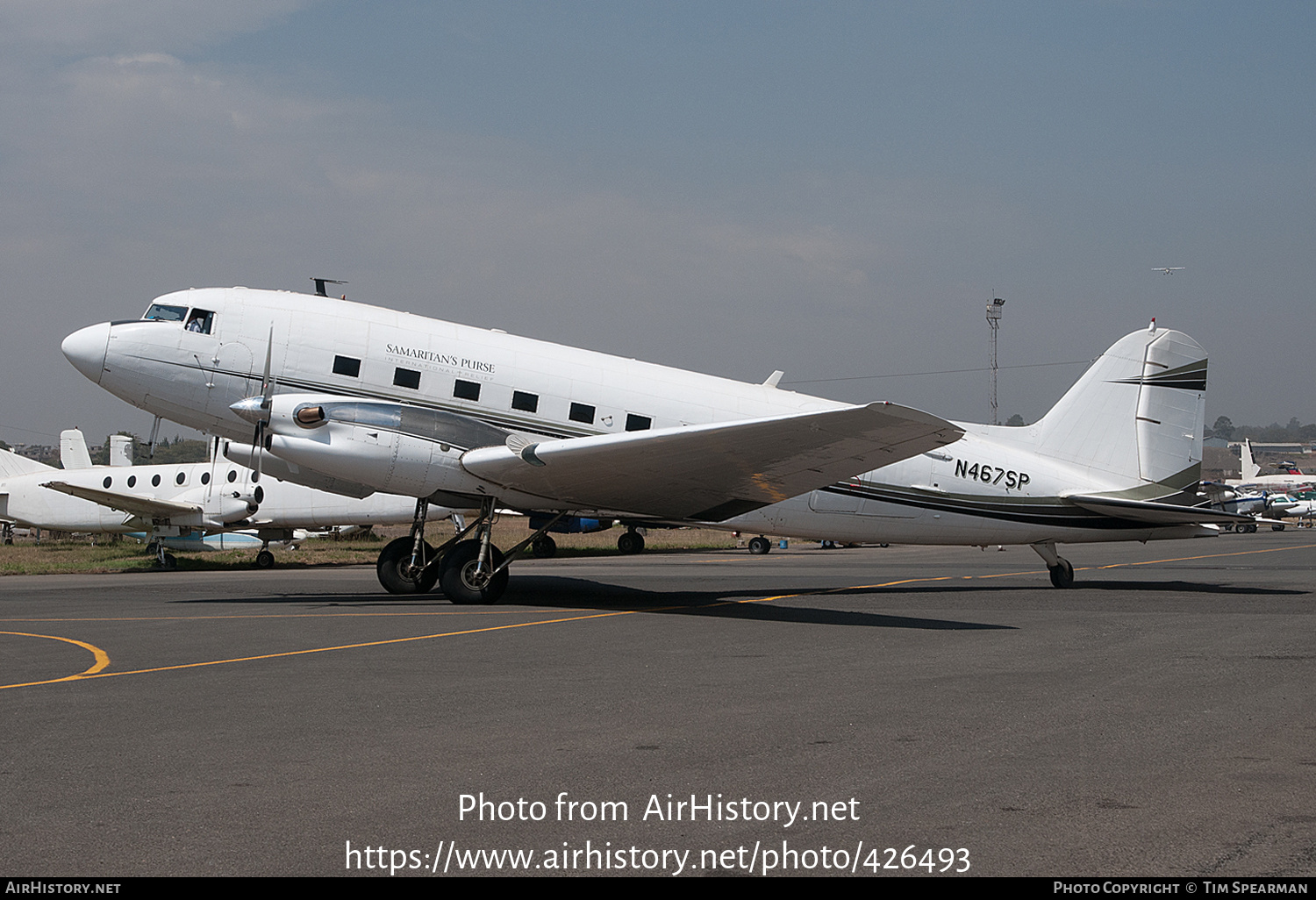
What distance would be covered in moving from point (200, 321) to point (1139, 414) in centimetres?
1815

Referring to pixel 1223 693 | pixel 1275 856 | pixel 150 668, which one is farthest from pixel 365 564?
pixel 1275 856

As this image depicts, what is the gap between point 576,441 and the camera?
15.6 meters

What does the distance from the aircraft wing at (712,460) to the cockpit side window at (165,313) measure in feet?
18.5

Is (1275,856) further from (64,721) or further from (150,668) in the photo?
(150,668)

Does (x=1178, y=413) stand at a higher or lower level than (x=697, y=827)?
higher

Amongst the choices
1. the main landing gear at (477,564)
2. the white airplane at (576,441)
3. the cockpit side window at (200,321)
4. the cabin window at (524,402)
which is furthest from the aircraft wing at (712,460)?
the cockpit side window at (200,321)

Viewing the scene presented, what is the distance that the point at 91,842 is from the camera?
4.84 m

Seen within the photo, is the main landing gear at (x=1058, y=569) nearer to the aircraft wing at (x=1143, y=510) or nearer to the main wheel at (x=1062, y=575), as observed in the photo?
the main wheel at (x=1062, y=575)

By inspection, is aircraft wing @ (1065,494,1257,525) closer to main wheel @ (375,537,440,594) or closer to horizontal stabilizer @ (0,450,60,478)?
main wheel @ (375,537,440,594)

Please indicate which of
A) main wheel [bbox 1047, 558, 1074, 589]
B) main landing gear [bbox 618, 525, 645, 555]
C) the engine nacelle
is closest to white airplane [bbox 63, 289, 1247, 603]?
the engine nacelle

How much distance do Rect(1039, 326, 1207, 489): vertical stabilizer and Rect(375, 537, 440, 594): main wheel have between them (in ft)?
41.1

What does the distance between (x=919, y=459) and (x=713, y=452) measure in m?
5.54

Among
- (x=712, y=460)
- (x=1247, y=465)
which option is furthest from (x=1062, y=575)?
(x=1247, y=465)

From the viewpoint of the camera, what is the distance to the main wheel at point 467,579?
16.9m
